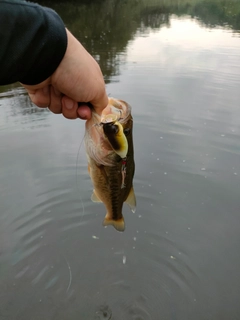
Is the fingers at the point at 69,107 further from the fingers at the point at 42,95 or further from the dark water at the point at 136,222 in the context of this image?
the dark water at the point at 136,222

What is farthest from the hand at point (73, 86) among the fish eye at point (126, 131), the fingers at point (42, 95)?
the fish eye at point (126, 131)

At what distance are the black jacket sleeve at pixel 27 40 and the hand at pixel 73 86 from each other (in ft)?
0.25

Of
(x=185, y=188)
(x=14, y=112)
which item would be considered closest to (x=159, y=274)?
(x=185, y=188)

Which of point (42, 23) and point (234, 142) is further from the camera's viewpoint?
point (234, 142)

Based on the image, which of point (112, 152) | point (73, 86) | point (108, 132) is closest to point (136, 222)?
point (112, 152)

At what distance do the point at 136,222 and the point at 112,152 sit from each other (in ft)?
8.38

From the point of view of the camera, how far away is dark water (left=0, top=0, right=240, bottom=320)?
3.37 metres

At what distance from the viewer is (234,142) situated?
6.20m

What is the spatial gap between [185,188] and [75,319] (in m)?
2.47

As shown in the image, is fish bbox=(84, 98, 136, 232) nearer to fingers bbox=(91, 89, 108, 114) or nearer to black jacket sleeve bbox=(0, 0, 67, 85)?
fingers bbox=(91, 89, 108, 114)

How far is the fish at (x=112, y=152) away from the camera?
1.66 meters

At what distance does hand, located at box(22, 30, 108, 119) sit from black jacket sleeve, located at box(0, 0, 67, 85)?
75 millimetres

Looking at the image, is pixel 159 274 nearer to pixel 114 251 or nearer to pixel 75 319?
pixel 114 251

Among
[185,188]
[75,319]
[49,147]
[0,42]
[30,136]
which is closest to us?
[0,42]
